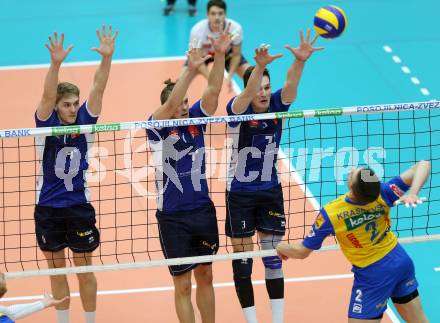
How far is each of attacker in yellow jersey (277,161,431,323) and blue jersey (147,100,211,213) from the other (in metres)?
1.17

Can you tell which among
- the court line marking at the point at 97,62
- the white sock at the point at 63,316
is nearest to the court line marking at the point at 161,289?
the white sock at the point at 63,316

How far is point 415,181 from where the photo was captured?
7770 millimetres

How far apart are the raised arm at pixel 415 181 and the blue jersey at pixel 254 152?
156 centimetres

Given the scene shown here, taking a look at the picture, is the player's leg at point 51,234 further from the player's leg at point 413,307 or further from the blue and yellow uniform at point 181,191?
the player's leg at point 413,307

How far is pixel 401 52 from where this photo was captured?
17.4 m

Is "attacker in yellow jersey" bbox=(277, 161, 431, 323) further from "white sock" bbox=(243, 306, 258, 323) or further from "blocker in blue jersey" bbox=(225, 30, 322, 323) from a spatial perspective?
"white sock" bbox=(243, 306, 258, 323)

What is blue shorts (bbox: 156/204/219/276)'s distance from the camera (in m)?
8.67

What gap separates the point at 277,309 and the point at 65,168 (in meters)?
2.62

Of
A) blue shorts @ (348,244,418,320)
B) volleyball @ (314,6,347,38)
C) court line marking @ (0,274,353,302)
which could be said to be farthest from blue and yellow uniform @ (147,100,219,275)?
volleyball @ (314,6,347,38)

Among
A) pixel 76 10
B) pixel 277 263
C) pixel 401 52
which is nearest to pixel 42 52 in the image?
pixel 76 10

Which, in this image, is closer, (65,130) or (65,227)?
(65,130)

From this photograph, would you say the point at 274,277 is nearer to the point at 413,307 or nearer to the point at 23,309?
the point at 413,307

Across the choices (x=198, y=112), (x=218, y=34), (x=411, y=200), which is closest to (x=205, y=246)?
(x=198, y=112)

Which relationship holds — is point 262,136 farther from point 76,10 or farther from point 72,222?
point 76,10
